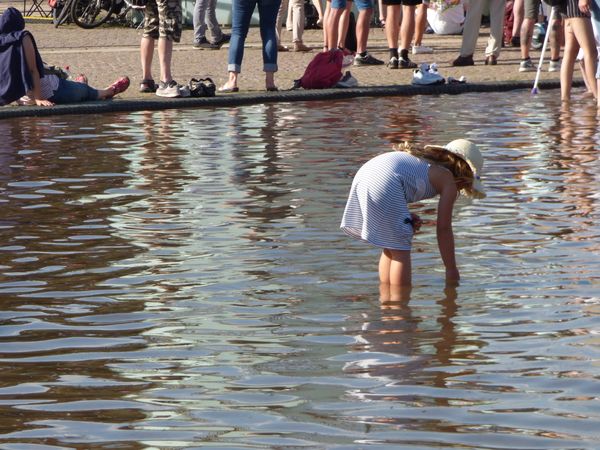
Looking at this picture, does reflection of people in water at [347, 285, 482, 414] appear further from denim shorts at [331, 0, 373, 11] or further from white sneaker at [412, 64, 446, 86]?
denim shorts at [331, 0, 373, 11]

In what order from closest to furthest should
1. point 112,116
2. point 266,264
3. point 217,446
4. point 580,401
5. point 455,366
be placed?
point 217,446 < point 580,401 < point 455,366 < point 266,264 < point 112,116

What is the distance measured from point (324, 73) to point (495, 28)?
341 centimetres

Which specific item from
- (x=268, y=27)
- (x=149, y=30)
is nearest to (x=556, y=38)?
(x=268, y=27)

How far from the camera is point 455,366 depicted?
633 cm

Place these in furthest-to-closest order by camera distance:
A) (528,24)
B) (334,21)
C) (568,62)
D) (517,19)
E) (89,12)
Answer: (89,12) < (517,19) < (528,24) < (334,21) < (568,62)

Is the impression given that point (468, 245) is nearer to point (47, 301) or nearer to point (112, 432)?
point (47, 301)

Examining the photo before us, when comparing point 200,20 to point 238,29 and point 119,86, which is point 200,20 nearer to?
point 238,29

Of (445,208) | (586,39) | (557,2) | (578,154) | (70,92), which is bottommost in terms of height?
(578,154)

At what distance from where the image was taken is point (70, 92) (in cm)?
1666

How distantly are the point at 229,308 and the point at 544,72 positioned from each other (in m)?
13.0

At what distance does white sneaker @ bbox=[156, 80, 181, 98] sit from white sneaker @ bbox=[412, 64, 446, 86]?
2.79 metres

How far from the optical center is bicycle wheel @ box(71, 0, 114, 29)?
1071 inches

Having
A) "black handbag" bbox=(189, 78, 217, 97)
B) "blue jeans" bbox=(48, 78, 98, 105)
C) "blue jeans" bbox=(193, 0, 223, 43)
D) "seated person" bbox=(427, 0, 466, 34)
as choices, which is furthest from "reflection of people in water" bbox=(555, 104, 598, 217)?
"seated person" bbox=(427, 0, 466, 34)

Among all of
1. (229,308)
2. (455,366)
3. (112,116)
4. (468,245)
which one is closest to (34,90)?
(112,116)
